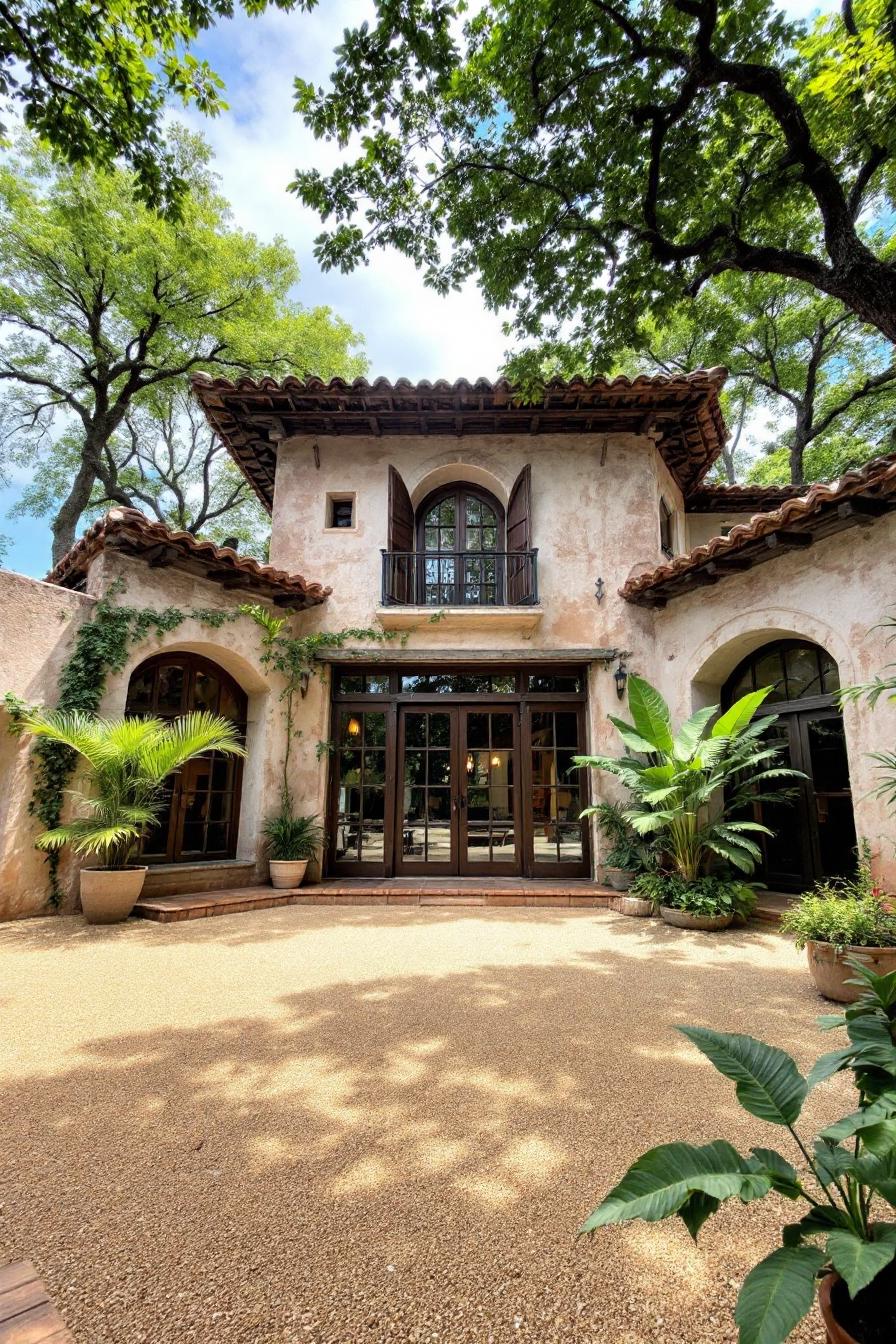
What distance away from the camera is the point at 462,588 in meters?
8.62

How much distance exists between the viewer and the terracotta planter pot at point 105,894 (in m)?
5.31

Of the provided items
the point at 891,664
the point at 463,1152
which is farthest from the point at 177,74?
the point at 891,664

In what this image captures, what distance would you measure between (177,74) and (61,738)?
529cm

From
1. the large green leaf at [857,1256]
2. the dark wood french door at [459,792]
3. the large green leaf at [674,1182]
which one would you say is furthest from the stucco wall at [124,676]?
the large green leaf at [857,1256]

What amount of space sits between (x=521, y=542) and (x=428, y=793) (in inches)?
150

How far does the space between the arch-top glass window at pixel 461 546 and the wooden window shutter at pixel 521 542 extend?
0.74 feet

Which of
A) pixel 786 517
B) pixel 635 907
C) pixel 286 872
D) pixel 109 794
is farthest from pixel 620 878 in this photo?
pixel 109 794

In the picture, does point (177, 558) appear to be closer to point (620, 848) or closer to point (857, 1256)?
point (620, 848)

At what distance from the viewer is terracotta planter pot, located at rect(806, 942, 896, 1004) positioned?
3488 mm

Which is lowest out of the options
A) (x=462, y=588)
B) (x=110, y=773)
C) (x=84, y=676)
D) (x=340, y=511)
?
(x=110, y=773)

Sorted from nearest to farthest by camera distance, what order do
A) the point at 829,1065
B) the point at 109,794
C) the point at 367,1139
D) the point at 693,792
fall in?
the point at 829,1065, the point at 367,1139, the point at 109,794, the point at 693,792

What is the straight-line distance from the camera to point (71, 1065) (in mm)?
2730

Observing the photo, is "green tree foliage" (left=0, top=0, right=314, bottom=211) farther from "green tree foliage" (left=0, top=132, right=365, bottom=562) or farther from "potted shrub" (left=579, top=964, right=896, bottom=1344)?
"green tree foliage" (left=0, top=132, right=365, bottom=562)

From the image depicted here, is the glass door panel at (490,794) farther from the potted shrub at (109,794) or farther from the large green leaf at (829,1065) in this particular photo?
the large green leaf at (829,1065)
